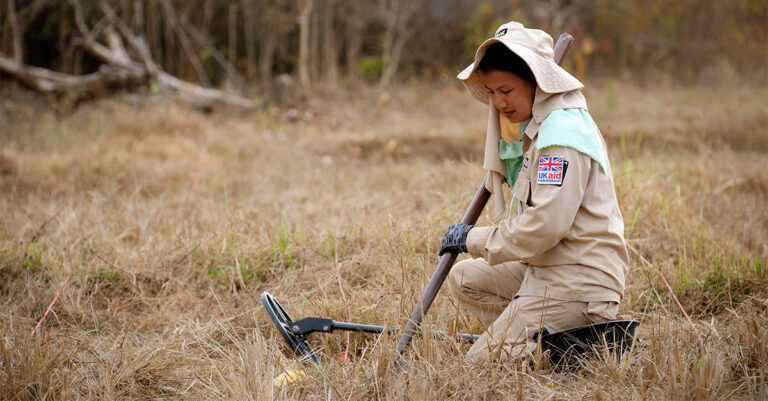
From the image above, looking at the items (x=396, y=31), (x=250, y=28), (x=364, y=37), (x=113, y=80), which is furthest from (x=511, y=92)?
(x=364, y=37)

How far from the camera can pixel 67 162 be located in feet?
17.6

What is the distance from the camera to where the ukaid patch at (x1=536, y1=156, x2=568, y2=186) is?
209 cm

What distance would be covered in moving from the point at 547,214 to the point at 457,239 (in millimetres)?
385

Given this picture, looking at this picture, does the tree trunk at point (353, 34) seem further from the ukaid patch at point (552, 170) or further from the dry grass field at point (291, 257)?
the ukaid patch at point (552, 170)

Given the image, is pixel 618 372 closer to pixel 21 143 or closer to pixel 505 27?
pixel 505 27

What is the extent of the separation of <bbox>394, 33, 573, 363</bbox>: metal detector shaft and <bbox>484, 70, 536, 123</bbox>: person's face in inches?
14.0

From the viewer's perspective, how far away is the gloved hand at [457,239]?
2.33 m

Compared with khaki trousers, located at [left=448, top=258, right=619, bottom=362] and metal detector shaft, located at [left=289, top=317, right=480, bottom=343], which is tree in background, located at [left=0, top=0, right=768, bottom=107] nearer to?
metal detector shaft, located at [left=289, top=317, right=480, bottom=343]

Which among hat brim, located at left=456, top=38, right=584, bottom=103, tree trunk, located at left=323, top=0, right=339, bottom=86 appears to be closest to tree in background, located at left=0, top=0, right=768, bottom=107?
tree trunk, located at left=323, top=0, right=339, bottom=86

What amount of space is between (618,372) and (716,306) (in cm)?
119

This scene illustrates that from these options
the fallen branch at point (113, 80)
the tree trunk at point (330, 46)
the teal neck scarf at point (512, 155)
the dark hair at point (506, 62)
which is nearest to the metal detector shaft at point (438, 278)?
the teal neck scarf at point (512, 155)

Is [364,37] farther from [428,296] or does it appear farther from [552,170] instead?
[552,170]

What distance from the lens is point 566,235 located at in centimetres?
219

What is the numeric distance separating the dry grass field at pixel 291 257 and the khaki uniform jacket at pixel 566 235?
30 cm
